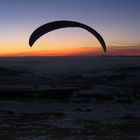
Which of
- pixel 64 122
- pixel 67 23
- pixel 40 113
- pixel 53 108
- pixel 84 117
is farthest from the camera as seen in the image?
pixel 53 108

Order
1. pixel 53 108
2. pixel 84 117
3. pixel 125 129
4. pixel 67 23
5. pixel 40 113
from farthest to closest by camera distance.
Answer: pixel 53 108 → pixel 40 113 → pixel 84 117 → pixel 125 129 → pixel 67 23

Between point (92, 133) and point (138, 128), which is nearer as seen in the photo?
point (92, 133)

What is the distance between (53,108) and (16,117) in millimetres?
4989

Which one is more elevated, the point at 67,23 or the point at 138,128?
the point at 67,23

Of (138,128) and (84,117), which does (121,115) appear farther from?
(138,128)

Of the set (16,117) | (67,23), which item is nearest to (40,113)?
(16,117)

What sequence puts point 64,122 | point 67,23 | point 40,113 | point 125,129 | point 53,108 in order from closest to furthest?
1. point 67,23
2. point 125,129
3. point 64,122
4. point 40,113
5. point 53,108

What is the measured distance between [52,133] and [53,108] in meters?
9.21

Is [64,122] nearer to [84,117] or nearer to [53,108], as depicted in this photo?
[84,117]

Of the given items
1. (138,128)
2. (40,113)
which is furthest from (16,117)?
(138,128)

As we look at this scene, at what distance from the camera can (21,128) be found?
60.9 feet

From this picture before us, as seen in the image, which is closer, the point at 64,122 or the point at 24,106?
the point at 64,122

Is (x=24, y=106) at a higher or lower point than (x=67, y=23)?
lower

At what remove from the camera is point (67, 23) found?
54.3 feet
